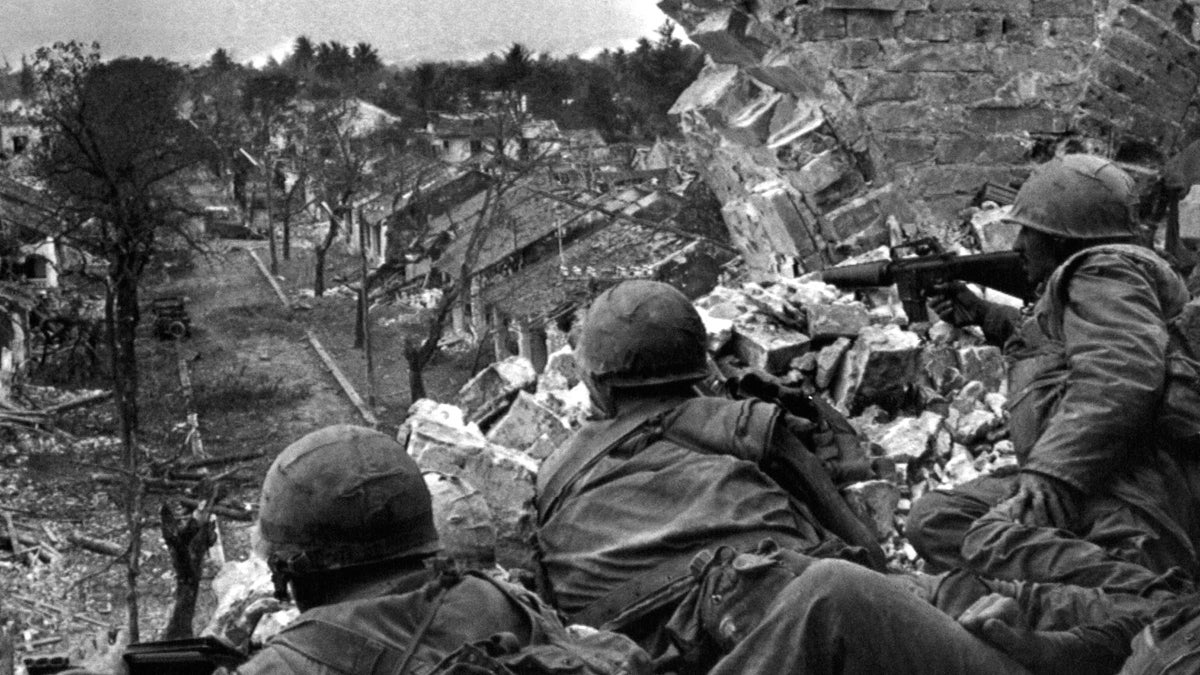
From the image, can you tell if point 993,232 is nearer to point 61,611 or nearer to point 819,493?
point 819,493

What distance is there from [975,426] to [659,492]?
2.99 metres

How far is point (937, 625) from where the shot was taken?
3.49m

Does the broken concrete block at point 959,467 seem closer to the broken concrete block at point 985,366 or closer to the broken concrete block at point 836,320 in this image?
the broken concrete block at point 985,366

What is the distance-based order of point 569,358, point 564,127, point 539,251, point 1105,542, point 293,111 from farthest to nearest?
point 293,111 → point 564,127 → point 539,251 → point 569,358 → point 1105,542

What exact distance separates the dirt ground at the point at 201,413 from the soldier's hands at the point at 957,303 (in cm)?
1466

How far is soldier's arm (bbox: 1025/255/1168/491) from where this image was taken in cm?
460

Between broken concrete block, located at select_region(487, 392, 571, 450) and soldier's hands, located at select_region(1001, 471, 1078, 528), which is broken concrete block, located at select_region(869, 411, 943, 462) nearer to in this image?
broken concrete block, located at select_region(487, 392, 571, 450)

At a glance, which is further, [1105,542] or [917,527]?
[917,527]

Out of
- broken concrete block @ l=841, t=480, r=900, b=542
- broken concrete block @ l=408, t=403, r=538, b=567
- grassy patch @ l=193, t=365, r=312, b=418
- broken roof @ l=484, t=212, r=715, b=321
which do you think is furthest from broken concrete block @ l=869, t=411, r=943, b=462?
grassy patch @ l=193, t=365, r=312, b=418

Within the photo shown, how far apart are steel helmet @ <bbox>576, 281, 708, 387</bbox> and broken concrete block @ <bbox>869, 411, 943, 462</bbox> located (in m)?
2.39

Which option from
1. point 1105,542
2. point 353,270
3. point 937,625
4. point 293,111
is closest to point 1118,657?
point 937,625

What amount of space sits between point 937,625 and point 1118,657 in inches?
18.8

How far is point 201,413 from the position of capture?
111 feet

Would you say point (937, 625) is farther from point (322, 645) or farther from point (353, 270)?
point (353, 270)
